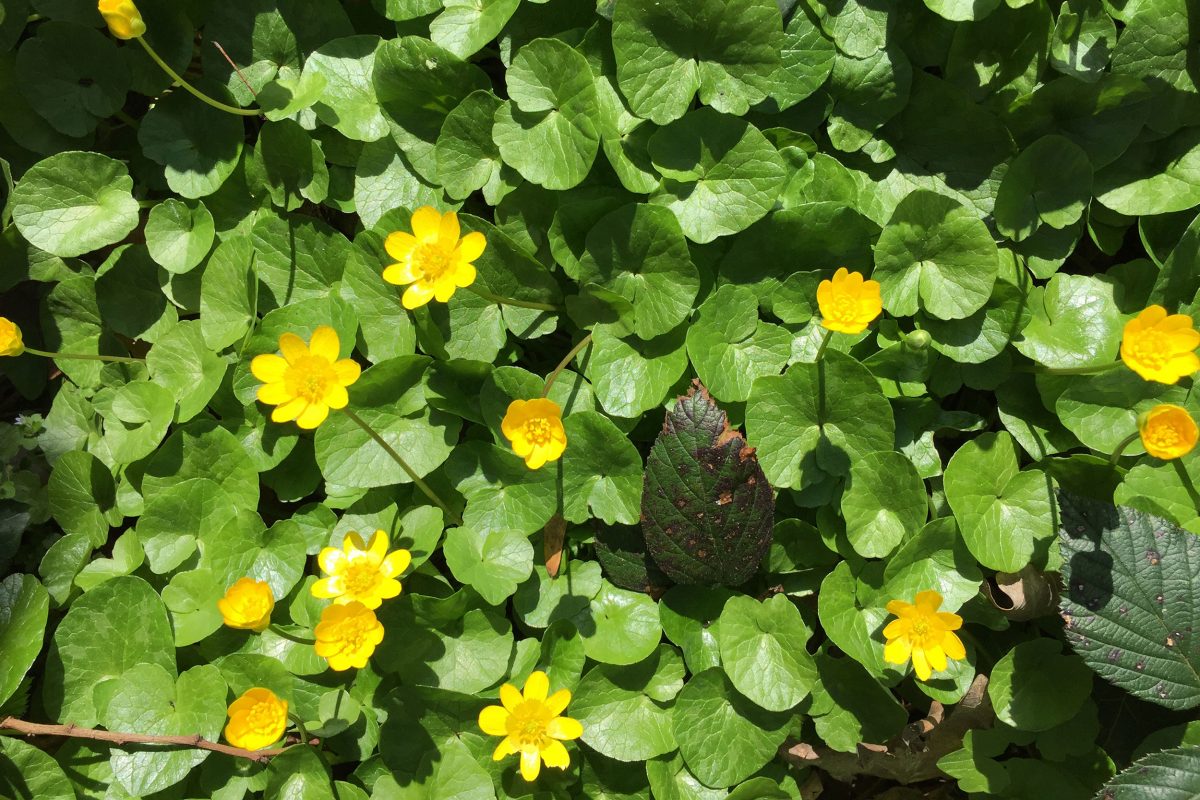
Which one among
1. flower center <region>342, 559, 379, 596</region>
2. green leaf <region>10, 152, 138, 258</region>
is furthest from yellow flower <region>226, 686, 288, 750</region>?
green leaf <region>10, 152, 138, 258</region>

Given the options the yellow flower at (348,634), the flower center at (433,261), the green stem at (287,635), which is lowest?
the green stem at (287,635)

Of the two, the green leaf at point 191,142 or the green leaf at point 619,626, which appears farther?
the green leaf at point 191,142

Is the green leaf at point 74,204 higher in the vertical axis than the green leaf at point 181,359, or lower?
higher

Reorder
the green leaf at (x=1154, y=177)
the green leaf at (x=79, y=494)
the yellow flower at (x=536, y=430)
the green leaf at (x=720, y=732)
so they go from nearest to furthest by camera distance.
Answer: the yellow flower at (x=536, y=430)
the green leaf at (x=720, y=732)
the green leaf at (x=1154, y=177)
the green leaf at (x=79, y=494)

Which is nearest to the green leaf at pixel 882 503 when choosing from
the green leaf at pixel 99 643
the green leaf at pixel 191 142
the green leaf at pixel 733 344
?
the green leaf at pixel 733 344

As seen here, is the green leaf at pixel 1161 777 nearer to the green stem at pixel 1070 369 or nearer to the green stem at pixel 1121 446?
the green stem at pixel 1121 446

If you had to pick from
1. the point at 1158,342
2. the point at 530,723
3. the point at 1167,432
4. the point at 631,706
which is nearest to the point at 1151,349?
the point at 1158,342

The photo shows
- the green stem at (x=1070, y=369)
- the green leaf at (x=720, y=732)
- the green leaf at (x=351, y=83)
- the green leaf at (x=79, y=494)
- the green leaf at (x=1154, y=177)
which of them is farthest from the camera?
the green leaf at (x=79, y=494)
